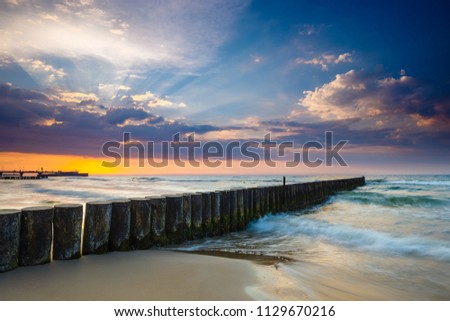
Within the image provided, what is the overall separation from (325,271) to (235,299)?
209cm

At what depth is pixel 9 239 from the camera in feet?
10.7

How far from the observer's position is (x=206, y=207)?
244 inches

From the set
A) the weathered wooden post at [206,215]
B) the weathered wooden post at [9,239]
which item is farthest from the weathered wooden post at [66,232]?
the weathered wooden post at [206,215]

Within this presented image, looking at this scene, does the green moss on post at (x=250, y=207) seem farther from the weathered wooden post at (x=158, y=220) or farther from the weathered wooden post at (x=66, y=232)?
the weathered wooden post at (x=66, y=232)

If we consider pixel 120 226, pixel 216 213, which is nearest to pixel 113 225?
pixel 120 226

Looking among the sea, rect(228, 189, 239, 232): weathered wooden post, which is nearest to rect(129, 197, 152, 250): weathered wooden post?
the sea

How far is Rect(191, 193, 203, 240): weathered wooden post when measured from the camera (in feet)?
19.0

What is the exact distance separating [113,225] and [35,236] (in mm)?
1030

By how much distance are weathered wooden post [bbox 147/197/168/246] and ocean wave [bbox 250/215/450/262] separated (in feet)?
9.69

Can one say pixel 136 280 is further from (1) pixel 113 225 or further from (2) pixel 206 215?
(2) pixel 206 215

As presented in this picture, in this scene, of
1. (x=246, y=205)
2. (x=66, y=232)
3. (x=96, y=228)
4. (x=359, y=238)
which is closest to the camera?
(x=66, y=232)

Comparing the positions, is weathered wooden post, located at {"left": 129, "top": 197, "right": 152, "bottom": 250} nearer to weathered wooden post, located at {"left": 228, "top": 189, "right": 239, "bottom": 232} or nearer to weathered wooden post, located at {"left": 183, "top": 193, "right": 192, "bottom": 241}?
weathered wooden post, located at {"left": 183, "top": 193, "right": 192, "bottom": 241}
